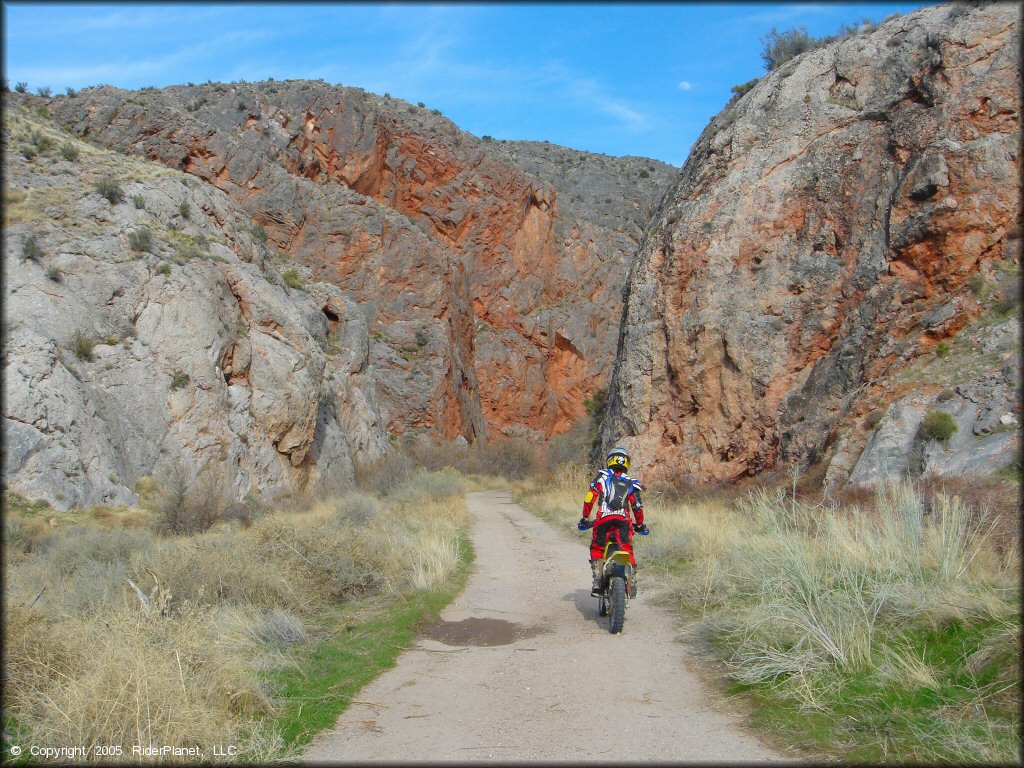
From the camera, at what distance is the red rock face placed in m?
49.2

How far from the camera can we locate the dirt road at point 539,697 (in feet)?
16.3

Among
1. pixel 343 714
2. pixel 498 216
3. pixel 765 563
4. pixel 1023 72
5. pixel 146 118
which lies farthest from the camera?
pixel 498 216

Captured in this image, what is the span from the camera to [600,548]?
890cm

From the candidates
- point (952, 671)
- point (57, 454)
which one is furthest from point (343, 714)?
point (57, 454)

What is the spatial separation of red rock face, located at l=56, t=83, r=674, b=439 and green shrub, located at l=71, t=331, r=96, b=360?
26.3 meters

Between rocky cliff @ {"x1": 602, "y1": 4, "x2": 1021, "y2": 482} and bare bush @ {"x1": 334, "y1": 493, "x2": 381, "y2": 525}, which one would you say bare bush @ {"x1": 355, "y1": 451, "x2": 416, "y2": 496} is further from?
rocky cliff @ {"x1": 602, "y1": 4, "x2": 1021, "y2": 482}

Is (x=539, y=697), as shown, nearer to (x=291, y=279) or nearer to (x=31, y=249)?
(x=31, y=249)

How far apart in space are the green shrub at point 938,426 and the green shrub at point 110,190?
25098 mm

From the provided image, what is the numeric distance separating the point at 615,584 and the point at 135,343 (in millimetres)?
18471

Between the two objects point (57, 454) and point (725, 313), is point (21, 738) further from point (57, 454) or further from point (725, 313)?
point (725, 313)

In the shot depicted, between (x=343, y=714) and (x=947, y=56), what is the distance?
2157 cm

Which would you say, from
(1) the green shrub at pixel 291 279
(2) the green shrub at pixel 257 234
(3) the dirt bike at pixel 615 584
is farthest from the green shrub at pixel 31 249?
(3) the dirt bike at pixel 615 584

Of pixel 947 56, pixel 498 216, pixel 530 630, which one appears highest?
pixel 498 216

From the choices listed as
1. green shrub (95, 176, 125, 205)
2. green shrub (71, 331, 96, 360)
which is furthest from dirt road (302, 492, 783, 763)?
green shrub (95, 176, 125, 205)
